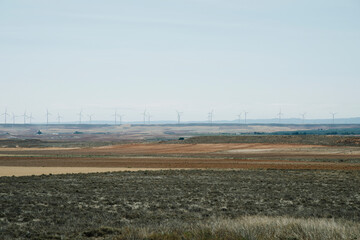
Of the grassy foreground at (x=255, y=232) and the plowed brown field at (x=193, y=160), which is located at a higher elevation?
the grassy foreground at (x=255, y=232)

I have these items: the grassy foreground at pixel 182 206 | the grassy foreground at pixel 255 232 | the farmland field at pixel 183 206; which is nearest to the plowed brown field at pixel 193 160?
the farmland field at pixel 183 206

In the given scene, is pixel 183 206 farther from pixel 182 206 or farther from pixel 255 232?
pixel 255 232

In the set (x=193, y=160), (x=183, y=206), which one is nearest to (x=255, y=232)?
(x=183, y=206)

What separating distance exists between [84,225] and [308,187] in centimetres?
1968

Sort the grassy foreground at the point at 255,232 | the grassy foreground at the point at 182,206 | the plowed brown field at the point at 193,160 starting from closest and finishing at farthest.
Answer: the grassy foreground at the point at 255,232, the grassy foreground at the point at 182,206, the plowed brown field at the point at 193,160

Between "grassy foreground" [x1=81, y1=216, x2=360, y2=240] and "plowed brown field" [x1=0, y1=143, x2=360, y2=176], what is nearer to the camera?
"grassy foreground" [x1=81, y1=216, x2=360, y2=240]

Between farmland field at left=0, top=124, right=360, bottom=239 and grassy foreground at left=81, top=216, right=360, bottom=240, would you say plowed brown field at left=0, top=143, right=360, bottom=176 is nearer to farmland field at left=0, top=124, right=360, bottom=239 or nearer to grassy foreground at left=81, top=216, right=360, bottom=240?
farmland field at left=0, top=124, right=360, bottom=239

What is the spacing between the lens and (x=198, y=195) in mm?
28031

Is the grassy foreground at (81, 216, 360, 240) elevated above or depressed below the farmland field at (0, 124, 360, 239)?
above

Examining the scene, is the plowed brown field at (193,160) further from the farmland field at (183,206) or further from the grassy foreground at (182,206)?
the grassy foreground at (182,206)

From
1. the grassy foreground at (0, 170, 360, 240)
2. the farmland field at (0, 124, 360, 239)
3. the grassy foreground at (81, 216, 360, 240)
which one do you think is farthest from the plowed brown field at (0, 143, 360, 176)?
the grassy foreground at (81, 216, 360, 240)

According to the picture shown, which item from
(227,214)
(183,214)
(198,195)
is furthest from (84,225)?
(198,195)

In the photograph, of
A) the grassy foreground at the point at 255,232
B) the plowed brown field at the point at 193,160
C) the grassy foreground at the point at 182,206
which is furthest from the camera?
the plowed brown field at the point at 193,160

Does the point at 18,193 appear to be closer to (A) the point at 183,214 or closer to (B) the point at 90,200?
(B) the point at 90,200
